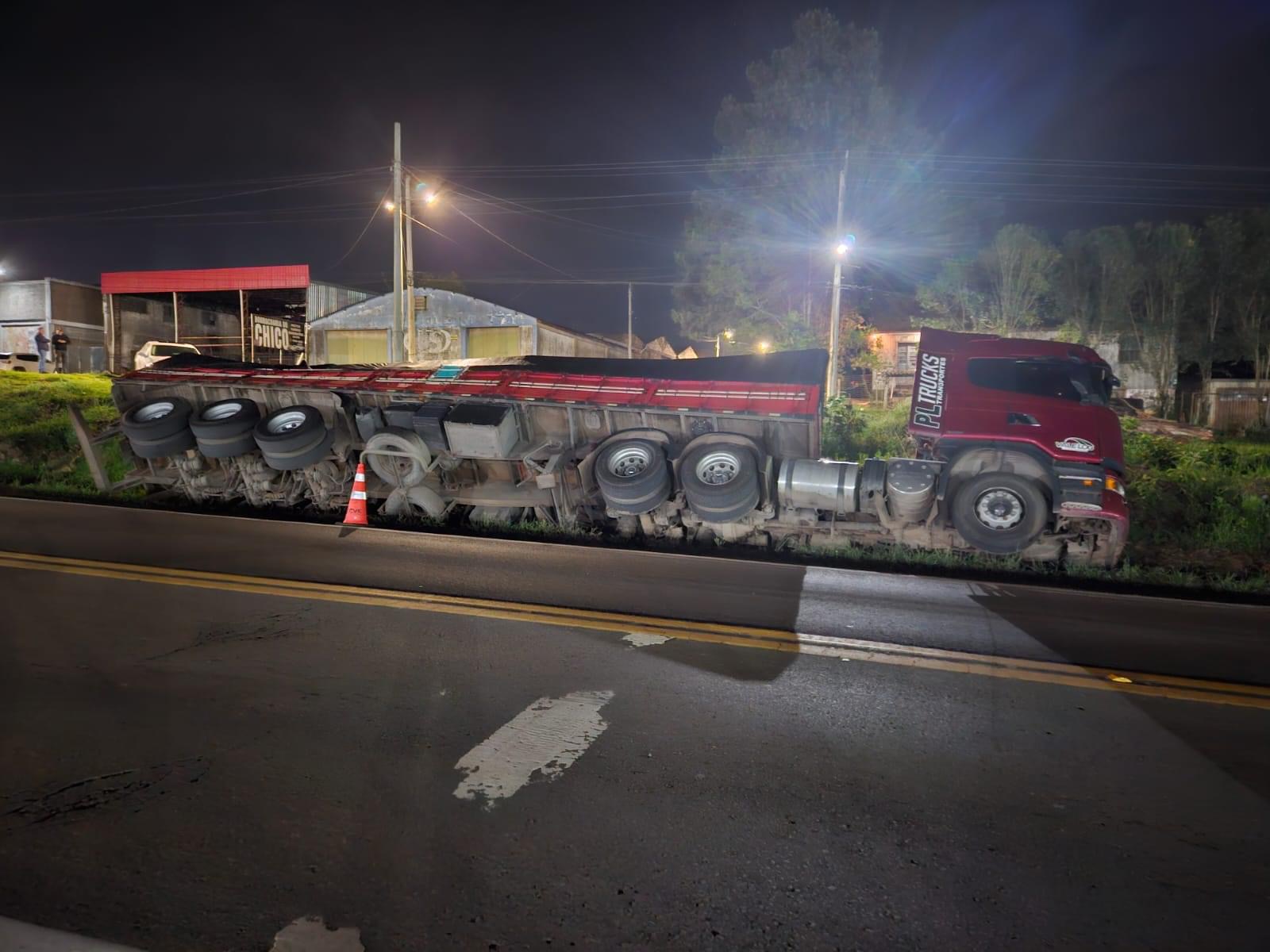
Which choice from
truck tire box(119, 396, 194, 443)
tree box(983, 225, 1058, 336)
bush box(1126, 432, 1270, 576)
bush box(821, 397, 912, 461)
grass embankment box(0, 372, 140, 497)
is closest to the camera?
bush box(1126, 432, 1270, 576)

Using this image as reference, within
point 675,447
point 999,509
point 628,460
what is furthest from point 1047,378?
point 628,460

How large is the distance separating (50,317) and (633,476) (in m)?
41.6

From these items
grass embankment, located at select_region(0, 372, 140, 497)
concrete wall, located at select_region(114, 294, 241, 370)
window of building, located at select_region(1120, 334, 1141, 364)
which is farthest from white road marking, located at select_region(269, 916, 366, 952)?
concrete wall, located at select_region(114, 294, 241, 370)

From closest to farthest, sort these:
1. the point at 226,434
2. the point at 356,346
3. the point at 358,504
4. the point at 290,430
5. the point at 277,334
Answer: the point at 358,504, the point at 290,430, the point at 226,434, the point at 356,346, the point at 277,334

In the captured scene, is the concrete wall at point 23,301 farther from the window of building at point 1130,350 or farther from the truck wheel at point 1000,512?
the window of building at point 1130,350

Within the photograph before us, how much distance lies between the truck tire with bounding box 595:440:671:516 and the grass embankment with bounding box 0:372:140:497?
8.28 m

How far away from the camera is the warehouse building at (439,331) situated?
32.4 m

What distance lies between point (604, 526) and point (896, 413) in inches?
467

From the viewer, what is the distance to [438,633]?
18.2ft

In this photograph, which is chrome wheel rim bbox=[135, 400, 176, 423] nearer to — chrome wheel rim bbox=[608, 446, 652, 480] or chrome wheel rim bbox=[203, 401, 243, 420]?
chrome wheel rim bbox=[203, 401, 243, 420]

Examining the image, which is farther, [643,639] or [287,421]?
[287,421]

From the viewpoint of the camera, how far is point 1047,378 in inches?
354

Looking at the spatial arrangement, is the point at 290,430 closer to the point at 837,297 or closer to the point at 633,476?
the point at 633,476

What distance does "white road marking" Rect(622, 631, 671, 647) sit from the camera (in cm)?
541
